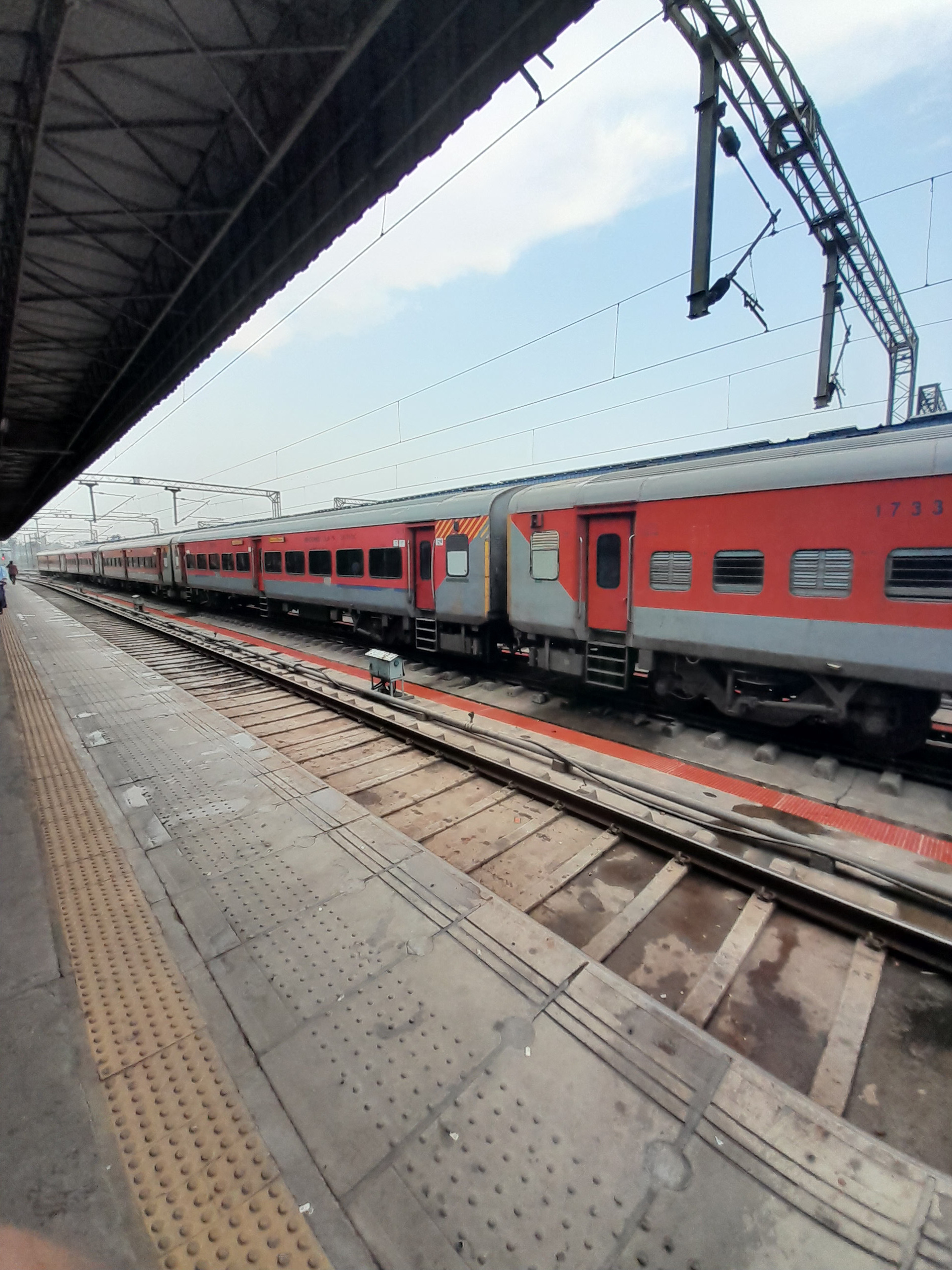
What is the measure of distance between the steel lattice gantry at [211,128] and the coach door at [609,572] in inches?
172

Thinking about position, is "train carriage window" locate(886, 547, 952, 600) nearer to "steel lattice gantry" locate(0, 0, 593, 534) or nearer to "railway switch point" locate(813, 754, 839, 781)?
"railway switch point" locate(813, 754, 839, 781)

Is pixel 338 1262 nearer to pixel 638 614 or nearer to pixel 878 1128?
pixel 878 1128

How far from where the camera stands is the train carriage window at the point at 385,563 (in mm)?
10977

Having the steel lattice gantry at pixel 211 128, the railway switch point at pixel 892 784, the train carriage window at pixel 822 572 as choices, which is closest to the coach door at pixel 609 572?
the train carriage window at pixel 822 572

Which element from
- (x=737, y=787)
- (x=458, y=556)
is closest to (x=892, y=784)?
(x=737, y=787)

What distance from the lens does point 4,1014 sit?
8.16 feet

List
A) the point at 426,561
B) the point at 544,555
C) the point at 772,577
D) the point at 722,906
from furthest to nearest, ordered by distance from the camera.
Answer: the point at 426,561
the point at 544,555
the point at 772,577
the point at 722,906

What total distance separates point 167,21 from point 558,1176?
7730mm

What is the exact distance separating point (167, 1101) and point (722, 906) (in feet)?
10.1

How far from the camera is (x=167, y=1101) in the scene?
2135 millimetres

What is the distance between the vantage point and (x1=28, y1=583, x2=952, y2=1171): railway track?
2486 mm

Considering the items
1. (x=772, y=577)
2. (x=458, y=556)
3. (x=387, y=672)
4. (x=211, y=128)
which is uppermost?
(x=211, y=128)

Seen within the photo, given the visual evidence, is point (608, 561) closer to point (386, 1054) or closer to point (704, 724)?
point (704, 724)

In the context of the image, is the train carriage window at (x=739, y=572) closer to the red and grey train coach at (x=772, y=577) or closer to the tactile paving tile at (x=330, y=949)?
the red and grey train coach at (x=772, y=577)
